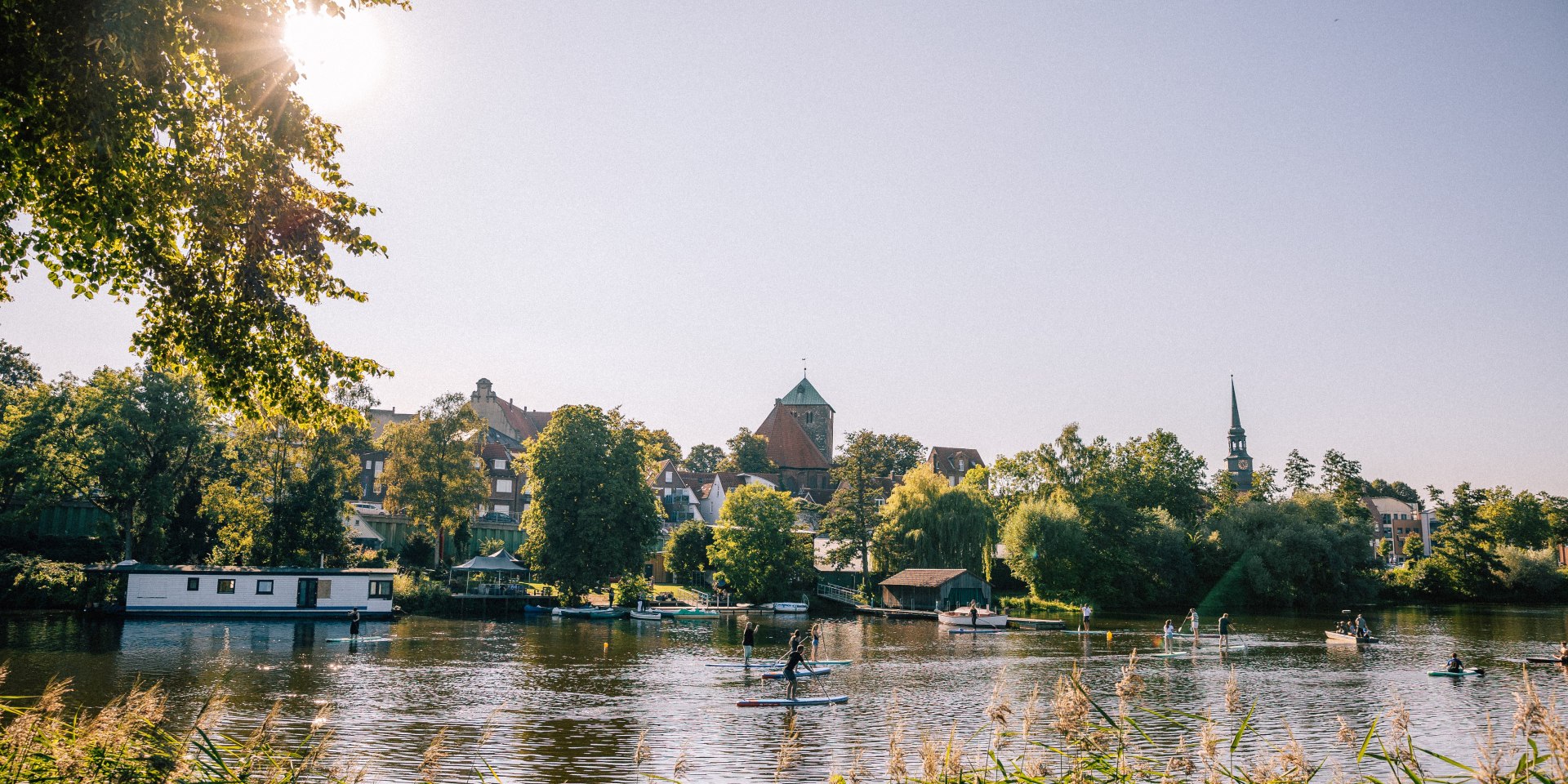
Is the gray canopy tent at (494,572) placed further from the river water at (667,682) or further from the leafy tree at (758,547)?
the leafy tree at (758,547)

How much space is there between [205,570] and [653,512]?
26414 mm

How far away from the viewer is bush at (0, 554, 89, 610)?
55.9 m

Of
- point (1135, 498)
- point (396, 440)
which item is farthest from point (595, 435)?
point (1135, 498)

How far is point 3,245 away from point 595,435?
5660 cm

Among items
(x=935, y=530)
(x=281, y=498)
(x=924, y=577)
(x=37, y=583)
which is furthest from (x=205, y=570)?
(x=935, y=530)

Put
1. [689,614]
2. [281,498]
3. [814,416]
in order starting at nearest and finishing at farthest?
[281,498], [689,614], [814,416]

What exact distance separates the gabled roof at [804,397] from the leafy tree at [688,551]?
231ft

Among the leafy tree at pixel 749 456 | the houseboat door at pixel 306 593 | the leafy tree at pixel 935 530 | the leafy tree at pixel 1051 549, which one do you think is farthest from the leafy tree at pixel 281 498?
the leafy tree at pixel 749 456

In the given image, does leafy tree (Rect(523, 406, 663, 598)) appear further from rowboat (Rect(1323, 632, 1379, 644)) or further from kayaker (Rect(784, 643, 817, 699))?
rowboat (Rect(1323, 632, 1379, 644))

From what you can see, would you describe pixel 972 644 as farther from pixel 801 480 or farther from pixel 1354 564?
pixel 801 480

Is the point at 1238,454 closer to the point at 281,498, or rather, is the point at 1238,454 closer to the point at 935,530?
the point at 935,530

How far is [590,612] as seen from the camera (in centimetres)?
6400

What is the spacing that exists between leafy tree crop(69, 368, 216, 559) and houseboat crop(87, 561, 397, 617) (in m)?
3.87

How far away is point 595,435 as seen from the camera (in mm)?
69250
